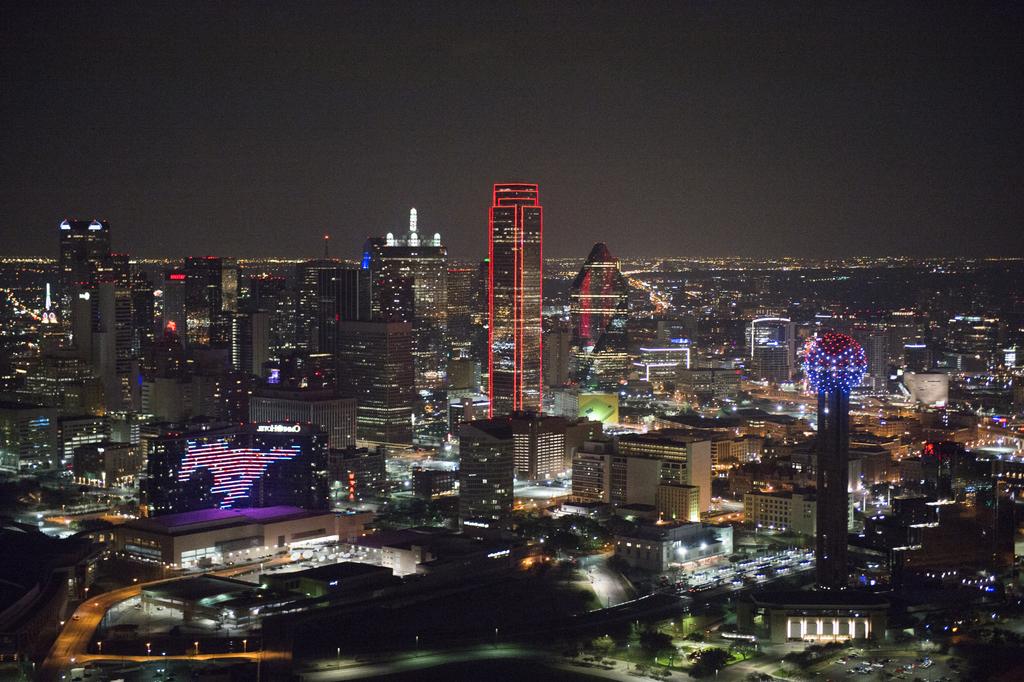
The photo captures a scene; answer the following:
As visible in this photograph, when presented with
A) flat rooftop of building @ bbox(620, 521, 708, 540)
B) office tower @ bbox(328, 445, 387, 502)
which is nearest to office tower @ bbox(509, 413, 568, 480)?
office tower @ bbox(328, 445, 387, 502)

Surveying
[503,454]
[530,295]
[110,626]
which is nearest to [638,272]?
[530,295]

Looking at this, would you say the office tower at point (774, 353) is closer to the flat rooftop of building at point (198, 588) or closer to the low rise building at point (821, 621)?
the low rise building at point (821, 621)

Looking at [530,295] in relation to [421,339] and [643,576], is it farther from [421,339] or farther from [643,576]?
[643,576]

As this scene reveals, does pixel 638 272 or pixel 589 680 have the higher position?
pixel 638 272

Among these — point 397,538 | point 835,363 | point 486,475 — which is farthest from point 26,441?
point 835,363

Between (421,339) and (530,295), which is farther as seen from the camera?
(421,339)

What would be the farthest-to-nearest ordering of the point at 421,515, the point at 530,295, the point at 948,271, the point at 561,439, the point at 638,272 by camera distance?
the point at 638,272
the point at 948,271
the point at 530,295
the point at 561,439
the point at 421,515
